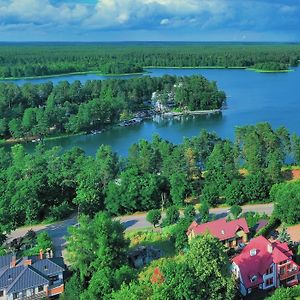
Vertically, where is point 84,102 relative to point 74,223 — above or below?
above

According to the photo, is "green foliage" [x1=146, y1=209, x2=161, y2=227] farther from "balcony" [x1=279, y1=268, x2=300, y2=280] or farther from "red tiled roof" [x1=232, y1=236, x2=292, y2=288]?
"balcony" [x1=279, y1=268, x2=300, y2=280]

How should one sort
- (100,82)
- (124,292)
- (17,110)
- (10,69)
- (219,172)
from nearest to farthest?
(124,292)
(219,172)
(17,110)
(100,82)
(10,69)

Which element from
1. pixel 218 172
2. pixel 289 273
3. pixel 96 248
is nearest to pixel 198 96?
pixel 218 172

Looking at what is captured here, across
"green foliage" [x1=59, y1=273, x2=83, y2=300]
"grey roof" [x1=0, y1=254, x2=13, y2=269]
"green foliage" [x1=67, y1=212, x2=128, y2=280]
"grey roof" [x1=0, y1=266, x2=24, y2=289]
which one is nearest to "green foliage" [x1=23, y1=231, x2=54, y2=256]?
"grey roof" [x1=0, y1=254, x2=13, y2=269]

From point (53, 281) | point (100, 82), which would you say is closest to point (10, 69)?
point (100, 82)

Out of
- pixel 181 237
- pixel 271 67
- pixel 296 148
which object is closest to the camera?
pixel 181 237

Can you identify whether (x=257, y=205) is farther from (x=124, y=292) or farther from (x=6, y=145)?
(x=6, y=145)

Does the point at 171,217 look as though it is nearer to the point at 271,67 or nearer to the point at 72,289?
the point at 72,289
